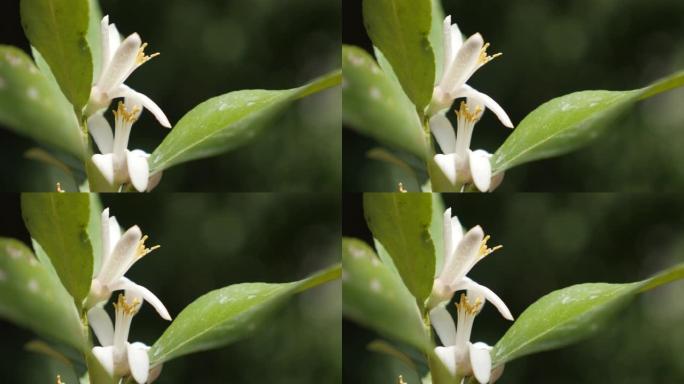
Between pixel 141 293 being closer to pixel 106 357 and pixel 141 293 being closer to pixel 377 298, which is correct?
pixel 106 357

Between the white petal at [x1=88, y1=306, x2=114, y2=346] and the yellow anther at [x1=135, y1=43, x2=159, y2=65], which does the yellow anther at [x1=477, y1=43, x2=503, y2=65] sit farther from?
the white petal at [x1=88, y1=306, x2=114, y2=346]

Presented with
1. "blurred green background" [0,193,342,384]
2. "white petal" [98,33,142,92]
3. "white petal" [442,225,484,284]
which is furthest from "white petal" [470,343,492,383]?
"white petal" [98,33,142,92]

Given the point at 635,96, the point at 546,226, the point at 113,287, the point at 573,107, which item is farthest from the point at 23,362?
the point at 635,96

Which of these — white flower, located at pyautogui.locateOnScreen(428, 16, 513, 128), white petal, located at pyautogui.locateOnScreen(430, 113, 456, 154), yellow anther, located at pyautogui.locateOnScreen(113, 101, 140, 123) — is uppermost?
white flower, located at pyautogui.locateOnScreen(428, 16, 513, 128)

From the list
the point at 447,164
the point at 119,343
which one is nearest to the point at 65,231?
the point at 119,343

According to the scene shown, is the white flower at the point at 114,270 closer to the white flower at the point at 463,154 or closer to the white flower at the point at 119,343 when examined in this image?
the white flower at the point at 119,343

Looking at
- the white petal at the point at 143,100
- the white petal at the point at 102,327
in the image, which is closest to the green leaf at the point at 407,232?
the white petal at the point at 143,100
